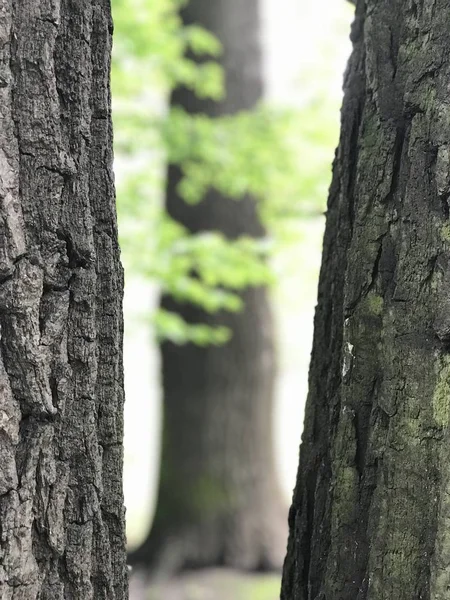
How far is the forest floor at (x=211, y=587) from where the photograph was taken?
524 cm

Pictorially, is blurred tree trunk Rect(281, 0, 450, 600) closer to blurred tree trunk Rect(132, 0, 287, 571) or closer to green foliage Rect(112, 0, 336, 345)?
green foliage Rect(112, 0, 336, 345)

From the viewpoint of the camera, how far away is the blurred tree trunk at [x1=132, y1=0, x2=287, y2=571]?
5.82m

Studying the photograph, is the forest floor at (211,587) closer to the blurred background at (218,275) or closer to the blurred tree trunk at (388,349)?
the blurred background at (218,275)

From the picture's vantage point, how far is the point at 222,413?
5.85m

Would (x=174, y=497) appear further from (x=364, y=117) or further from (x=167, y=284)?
(x=364, y=117)

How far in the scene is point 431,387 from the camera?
1.20 meters

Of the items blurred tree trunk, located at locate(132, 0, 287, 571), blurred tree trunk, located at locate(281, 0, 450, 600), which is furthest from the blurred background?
blurred tree trunk, located at locate(281, 0, 450, 600)

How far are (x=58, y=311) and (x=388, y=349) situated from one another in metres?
0.60

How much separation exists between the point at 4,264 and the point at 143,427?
14.6m

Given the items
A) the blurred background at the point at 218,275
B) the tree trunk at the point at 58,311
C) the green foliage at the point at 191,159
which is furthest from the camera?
the blurred background at the point at 218,275

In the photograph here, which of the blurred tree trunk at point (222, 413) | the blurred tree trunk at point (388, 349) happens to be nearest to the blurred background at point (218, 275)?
the blurred tree trunk at point (222, 413)

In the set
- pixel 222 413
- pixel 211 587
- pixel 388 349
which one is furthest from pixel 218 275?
pixel 388 349

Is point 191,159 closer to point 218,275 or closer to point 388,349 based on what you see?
point 218,275

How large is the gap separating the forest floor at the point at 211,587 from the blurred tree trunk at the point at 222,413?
0.13m
